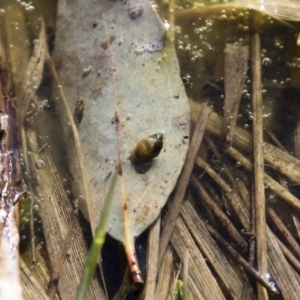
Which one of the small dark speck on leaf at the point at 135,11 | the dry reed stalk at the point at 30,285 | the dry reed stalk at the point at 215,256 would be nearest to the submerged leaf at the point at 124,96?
the small dark speck on leaf at the point at 135,11

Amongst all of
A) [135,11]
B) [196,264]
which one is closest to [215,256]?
[196,264]

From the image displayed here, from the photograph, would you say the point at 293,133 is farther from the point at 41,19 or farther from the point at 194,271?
the point at 41,19

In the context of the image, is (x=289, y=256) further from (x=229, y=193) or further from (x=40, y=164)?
(x=40, y=164)

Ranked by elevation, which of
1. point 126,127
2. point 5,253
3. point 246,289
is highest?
point 126,127

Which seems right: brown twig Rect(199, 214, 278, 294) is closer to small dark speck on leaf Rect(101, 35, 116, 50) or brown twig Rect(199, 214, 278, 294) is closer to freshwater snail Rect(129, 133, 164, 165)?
freshwater snail Rect(129, 133, 164, 165)

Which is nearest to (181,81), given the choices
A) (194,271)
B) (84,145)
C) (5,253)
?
(84,145)

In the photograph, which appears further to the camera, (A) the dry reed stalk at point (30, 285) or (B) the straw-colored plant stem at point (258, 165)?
(B) the straw-colored plant stem at point (258, 165)

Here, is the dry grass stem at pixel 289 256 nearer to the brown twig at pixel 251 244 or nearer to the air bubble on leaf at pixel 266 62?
the brown twig at pixel 251 244

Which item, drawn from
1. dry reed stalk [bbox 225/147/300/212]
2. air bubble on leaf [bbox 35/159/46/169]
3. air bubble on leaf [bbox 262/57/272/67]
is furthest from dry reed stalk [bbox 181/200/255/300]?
air bubble on leaf [bbox 262/57/272/67]
